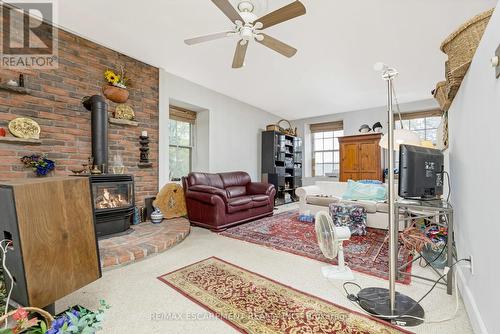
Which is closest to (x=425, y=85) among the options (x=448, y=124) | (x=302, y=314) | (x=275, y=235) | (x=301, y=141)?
(x=448, y=124)

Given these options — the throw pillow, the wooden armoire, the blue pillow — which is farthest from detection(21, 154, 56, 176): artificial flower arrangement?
the wooden armoire

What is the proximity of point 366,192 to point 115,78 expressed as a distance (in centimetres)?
433

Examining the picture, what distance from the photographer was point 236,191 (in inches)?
183

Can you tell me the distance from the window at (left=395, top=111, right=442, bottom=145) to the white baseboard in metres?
4.84

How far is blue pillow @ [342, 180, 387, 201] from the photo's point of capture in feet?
12.2

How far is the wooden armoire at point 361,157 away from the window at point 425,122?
78 cm

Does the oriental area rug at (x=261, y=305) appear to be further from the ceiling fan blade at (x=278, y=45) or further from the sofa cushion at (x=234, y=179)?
the sofa cushion at (x=234, y=179)

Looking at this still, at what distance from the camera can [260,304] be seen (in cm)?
160

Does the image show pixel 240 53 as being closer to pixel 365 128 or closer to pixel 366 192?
pixel 366 192

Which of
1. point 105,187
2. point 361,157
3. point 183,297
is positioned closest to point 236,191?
point 105,187

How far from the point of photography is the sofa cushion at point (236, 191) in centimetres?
450

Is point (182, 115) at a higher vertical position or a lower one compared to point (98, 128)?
higher

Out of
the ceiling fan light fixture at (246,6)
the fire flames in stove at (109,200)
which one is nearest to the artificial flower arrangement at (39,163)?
the fire flames in stove at (109,200)

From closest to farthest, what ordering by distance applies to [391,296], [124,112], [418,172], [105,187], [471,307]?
1. [471,307]
2. [391,296]
3. [418,172]
4. [105,187]
5. [124,112]
